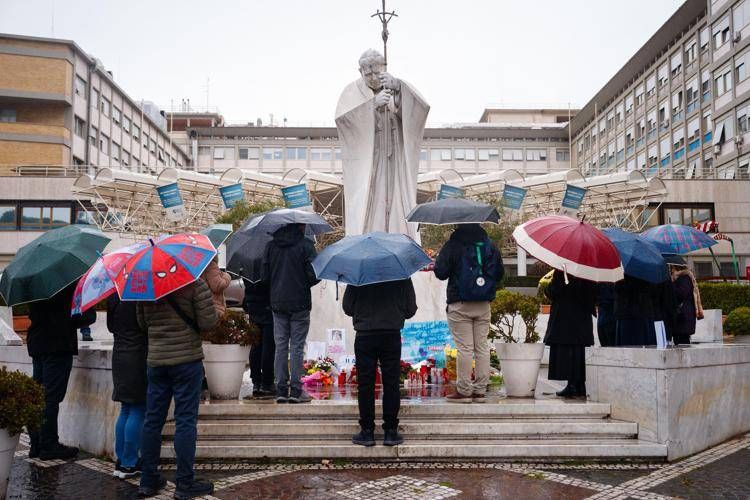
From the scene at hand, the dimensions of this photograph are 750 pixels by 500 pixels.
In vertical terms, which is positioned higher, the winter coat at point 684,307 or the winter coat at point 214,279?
the winter coat at point 214,279

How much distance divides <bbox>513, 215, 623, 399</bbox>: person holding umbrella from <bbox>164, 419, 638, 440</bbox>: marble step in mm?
1005

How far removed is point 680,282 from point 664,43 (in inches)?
1847

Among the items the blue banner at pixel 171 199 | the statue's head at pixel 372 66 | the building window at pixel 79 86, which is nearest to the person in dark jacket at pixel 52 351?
the statue's head at pixel 372 66

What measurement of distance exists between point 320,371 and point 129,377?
3504 millimetres

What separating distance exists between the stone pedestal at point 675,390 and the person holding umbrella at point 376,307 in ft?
7.30

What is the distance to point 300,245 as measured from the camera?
698 centimetres

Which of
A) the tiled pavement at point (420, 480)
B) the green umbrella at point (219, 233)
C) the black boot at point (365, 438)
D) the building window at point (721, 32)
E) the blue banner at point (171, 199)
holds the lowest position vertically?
the tiled pavement at point (420, 480)

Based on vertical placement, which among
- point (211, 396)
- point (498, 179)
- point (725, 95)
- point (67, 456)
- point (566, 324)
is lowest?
point (67, 456)

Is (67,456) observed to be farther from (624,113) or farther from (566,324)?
(624,113)

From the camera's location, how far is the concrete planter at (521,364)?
7.40 metres

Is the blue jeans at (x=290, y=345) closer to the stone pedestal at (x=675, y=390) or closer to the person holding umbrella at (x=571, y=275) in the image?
the person holding umbrella at (x=571, y=275)

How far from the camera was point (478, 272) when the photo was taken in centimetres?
693

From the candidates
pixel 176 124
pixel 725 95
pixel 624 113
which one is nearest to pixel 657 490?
pixel 725 95

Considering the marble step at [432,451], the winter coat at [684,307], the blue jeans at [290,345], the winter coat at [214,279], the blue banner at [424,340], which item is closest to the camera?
the winter coat at [214,279]
